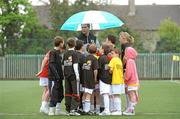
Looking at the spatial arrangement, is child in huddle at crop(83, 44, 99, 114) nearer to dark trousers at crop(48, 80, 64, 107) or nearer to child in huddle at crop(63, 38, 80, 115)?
child in huddle at crop(63, 38, 80, 115)

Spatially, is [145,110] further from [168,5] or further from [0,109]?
[168,5]

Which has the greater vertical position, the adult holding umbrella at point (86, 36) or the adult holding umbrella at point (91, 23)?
the adult holding umbrella at point (91, 23)

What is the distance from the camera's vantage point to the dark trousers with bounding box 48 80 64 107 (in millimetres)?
13547

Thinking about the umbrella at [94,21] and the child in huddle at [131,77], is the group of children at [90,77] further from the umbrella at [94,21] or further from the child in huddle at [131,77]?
the umbrella at [94,21]

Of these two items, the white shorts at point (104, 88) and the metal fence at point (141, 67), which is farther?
the metal fence at point (141, 67)

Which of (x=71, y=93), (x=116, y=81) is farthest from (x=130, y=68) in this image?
(x=71, y=93)

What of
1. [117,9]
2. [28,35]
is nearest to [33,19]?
[28,35]

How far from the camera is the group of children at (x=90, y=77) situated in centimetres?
1340

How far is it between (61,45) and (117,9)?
64.5 m

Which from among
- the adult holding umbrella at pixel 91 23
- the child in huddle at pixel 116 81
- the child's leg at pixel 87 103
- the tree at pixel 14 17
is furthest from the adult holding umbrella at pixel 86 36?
the tree at pixel 14 17

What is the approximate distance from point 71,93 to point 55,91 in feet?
1.34

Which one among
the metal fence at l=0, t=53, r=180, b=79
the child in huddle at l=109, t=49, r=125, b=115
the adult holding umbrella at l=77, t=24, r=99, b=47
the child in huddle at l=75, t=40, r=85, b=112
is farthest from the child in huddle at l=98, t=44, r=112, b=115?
the metal fence at l=0, t=53, r=180, b=79

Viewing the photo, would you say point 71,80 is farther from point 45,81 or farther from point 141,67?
point 141,67

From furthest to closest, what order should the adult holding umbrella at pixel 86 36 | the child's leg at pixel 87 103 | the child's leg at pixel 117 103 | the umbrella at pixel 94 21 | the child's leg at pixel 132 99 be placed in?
the umbrella at pixel 94 21 → the adult holding umbrella at pixel 86 36 → the child's leg at pixel 132 99 → the child's leg at pixel 117 103 → the child's leg at pixel 87 103
